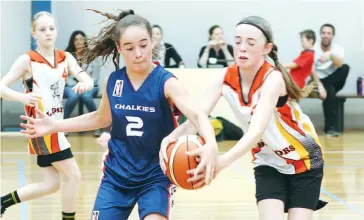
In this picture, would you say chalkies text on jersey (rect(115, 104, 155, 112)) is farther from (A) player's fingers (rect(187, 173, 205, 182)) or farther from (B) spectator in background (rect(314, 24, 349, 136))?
(B) spectator in background (rect(314, 24, 349, 136))

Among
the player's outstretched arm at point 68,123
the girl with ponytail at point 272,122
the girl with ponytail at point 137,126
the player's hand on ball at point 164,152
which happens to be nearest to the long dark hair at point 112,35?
the girl with ponytail at point 137,126

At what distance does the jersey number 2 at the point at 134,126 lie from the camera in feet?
12.4

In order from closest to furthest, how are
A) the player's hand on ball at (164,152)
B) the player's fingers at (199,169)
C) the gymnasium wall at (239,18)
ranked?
the player's fingers at (199,169), the player's hand on ball at (164,152), the gymnasium wall at (239,18)

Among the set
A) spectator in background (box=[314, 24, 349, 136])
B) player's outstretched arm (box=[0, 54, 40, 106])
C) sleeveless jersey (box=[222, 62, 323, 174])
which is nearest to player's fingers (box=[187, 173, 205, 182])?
sleeveless jersey (box=[222, 62, 323, 174])

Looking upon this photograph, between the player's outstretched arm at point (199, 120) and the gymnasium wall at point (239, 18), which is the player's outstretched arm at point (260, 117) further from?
the gymnasium wall at point (239, 18)

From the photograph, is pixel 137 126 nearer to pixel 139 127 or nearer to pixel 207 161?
pixel 139 127

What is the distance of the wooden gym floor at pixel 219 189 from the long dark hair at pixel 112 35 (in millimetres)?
2305

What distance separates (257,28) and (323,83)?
8.30 m

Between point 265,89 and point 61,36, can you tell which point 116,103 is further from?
point 61,36

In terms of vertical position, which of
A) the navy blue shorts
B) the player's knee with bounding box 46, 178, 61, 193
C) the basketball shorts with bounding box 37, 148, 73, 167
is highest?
the navy blue shorts

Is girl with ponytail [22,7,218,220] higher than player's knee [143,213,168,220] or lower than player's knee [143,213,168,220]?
higher

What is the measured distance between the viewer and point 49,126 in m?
3.93

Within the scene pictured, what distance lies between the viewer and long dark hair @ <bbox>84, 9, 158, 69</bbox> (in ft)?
12.4

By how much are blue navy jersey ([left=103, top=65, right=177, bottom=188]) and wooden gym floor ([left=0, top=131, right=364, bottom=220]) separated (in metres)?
2.34
